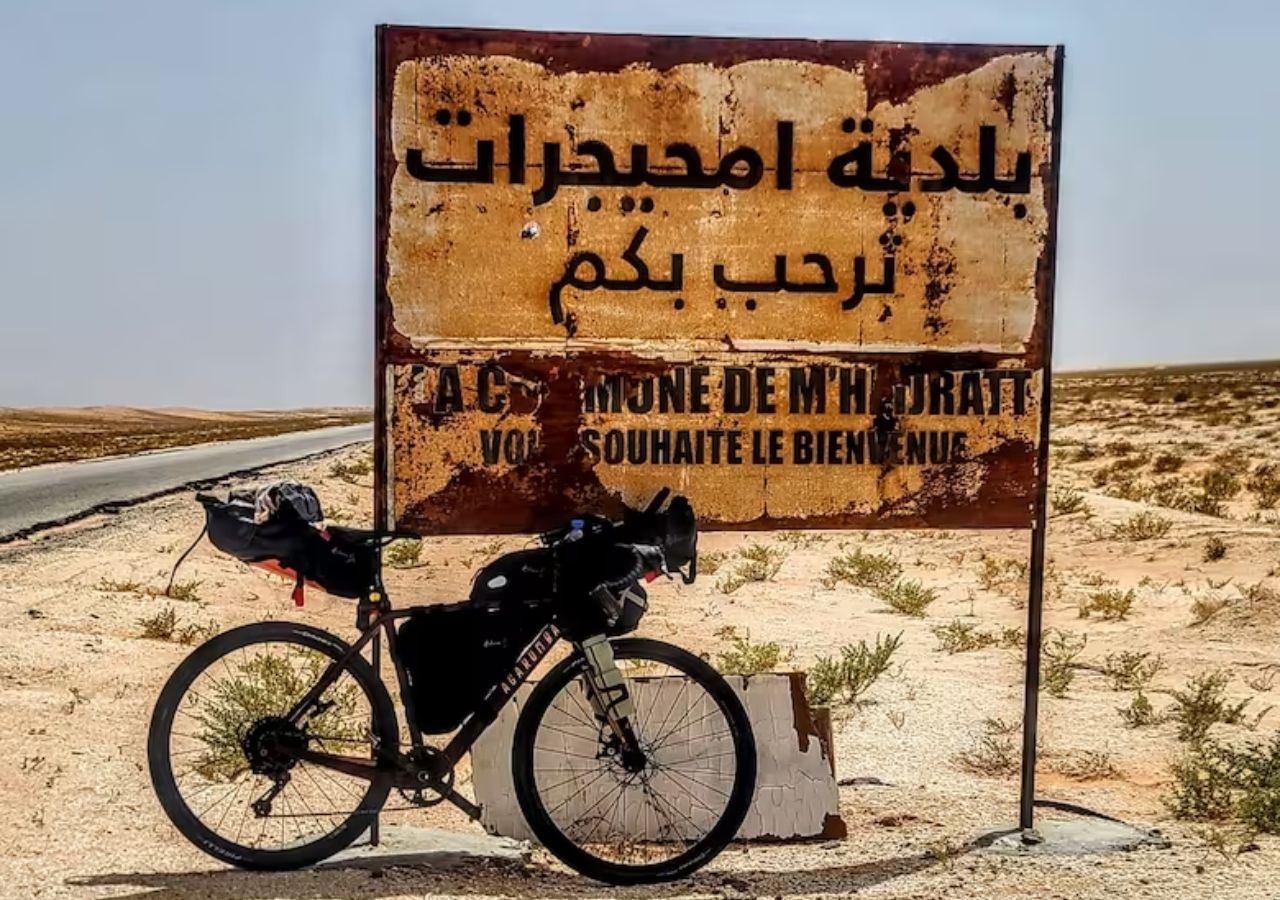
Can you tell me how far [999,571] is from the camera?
1545cm

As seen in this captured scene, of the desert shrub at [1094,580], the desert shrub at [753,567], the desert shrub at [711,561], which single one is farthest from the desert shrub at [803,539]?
the desert shrub at [1094,580]

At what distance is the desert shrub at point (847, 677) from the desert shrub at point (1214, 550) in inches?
268

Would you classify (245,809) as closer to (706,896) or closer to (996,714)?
(706,896)

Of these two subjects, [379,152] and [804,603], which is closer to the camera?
[379,152]

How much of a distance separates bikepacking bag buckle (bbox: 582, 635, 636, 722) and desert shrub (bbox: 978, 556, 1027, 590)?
1011 centimetres

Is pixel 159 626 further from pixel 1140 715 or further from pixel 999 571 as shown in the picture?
pixel 999 571

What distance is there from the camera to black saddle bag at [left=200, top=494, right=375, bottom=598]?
477 centimetres

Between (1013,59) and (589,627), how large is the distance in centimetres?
295

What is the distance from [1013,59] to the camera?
5.74 m

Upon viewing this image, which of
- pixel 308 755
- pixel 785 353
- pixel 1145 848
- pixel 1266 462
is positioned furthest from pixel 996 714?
pixel 1266 462

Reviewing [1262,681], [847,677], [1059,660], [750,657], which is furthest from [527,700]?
[1262,681]

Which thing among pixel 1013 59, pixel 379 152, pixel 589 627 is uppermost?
pixel 1013 59

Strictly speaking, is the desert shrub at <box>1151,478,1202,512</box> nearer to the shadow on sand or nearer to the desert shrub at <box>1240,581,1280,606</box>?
the desert shrub at <box>1240,581,1280,606</box>

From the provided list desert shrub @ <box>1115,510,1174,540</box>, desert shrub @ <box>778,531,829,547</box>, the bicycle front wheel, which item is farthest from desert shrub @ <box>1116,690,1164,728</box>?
desert shrub @ <box>778,531,829,547</box>
